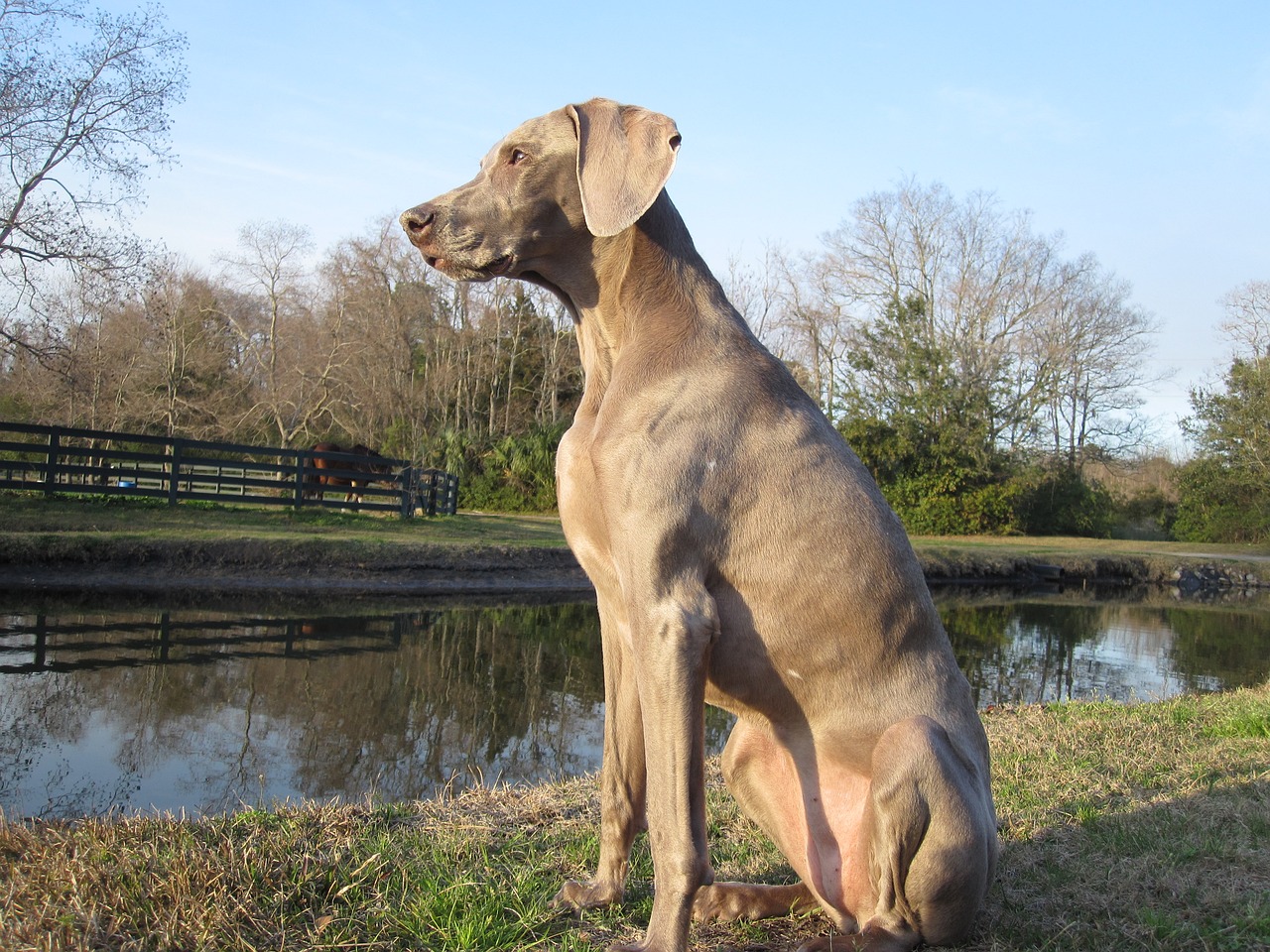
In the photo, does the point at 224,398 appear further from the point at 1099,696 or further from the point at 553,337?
the point at 1099,696

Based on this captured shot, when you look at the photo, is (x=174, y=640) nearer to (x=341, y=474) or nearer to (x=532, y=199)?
(x=532, y=199)

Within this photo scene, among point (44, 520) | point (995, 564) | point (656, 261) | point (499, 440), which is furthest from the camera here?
point (499, 440)

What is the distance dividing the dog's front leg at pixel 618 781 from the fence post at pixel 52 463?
16.8 m

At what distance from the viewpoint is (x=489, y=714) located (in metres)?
6.89

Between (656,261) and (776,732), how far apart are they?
1.32m

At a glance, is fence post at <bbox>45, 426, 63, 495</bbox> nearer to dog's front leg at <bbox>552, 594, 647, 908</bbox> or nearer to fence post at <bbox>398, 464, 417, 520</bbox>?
fence post at <bbox>398, 464, 417, 520</bbox>

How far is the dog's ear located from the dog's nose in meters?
0.43

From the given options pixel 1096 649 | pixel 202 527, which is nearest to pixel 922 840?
pixel 1096 649

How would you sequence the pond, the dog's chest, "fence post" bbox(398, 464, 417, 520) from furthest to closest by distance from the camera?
"fence post" bbox(398, 464, 417, 520) → the pond → the dog's chest

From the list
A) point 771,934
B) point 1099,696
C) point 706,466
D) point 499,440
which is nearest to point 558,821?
point 771,934

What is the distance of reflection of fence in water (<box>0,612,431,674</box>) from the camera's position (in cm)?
777

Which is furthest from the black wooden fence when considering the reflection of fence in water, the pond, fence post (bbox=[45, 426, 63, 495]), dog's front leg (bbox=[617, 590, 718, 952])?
dog's front leg (bbox=[617, 590, 718, 952])

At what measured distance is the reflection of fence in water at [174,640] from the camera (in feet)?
25.5

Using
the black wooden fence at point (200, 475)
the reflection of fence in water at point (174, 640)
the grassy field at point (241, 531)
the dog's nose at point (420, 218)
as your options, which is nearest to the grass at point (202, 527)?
the grassy field at point (241, 531)
